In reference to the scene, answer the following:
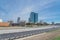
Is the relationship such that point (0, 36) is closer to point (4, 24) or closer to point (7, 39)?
point (7, 39)

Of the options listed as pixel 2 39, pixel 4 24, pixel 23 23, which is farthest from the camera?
pixel 23 23

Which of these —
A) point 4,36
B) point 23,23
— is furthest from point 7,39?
point 23,23

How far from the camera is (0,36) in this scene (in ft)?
78.7

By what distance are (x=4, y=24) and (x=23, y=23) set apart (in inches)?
1096

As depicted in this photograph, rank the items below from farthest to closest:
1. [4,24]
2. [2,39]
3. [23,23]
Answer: [23,23]
[4,24]
[2,39]

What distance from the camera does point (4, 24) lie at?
9481 centimetres

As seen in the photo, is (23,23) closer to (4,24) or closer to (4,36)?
(4,24)

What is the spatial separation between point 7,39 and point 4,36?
0.77 m

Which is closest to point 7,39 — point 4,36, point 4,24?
point 4,36

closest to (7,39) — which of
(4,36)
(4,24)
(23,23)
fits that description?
(4,36)

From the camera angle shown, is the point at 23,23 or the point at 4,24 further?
the point at 23,23

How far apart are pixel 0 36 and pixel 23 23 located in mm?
96642

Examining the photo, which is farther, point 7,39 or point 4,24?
point 4,24

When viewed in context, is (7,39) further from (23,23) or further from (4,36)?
(23,23)
